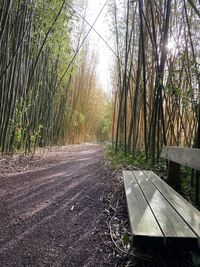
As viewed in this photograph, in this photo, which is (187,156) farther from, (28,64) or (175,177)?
(28,64)

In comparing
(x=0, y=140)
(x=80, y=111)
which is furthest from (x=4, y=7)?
(x=80, y=111)

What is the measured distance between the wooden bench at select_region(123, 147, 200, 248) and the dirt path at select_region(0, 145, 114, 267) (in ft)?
0.94

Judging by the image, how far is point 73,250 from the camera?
1.31 metres

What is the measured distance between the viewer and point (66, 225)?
161 cm

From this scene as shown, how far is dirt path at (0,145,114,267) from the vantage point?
1241mm

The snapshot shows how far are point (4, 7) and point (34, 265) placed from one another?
2695 millimetres

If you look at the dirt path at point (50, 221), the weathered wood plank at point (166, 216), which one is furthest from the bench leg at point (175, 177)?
the weathered wood plank at point (166, 216)

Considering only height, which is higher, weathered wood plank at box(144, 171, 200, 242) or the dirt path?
weathered wood plank at box(144, 171, 200, 242)

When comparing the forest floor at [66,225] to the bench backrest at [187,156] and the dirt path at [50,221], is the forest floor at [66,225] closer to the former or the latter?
the dirt path at [50,221]

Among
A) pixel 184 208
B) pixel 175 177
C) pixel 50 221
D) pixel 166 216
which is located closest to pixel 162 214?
pixel 166 216

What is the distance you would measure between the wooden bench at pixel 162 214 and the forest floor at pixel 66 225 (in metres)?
0.09

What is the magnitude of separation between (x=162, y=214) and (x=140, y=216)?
4.0 inches

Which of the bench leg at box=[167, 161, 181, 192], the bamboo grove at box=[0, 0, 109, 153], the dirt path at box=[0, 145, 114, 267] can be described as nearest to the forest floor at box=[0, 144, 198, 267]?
the dirt path at box=[0, 145, 114, 267]

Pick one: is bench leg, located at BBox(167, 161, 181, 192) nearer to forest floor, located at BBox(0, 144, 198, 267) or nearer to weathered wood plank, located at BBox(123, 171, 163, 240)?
forest floor, located at BBox(0, 144, 198, 267)
